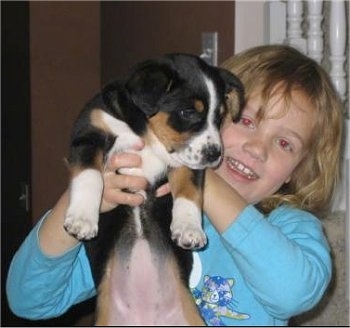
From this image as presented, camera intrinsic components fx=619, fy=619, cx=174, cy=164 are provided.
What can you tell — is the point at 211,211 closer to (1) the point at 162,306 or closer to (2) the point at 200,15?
(1) the point at 162,306

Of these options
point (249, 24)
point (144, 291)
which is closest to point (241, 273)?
point (144, 291)

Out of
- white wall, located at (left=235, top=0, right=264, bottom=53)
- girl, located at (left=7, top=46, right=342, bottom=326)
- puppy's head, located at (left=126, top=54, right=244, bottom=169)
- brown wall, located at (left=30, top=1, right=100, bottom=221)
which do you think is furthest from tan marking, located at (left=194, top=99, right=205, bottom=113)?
brown wall, located at (left=30, top=1, right=100, bottom=221)

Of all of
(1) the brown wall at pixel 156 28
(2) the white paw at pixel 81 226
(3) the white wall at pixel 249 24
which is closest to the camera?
(2) the white paw at pixel 81 226

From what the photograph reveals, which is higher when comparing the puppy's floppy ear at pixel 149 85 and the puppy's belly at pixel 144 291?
the puppy's floppy ear at pixel 149 85

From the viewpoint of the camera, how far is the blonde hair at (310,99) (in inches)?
65.9

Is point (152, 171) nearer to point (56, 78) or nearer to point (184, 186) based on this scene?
point (184, 186)

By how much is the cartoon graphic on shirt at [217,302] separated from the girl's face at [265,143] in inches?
10.0

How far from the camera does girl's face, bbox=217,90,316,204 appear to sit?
1.62 m

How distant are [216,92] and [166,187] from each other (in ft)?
0.90

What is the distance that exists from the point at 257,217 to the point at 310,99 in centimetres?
43

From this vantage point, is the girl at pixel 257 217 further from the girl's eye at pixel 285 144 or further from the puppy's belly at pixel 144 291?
the puppy's belly at pixel 144 291

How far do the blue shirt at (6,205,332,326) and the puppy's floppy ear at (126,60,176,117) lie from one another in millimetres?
344

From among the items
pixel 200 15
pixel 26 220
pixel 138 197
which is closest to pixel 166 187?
pixel 138 197

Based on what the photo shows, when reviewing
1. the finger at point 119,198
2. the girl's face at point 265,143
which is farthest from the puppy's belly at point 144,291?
the girl's face at point 265,143
